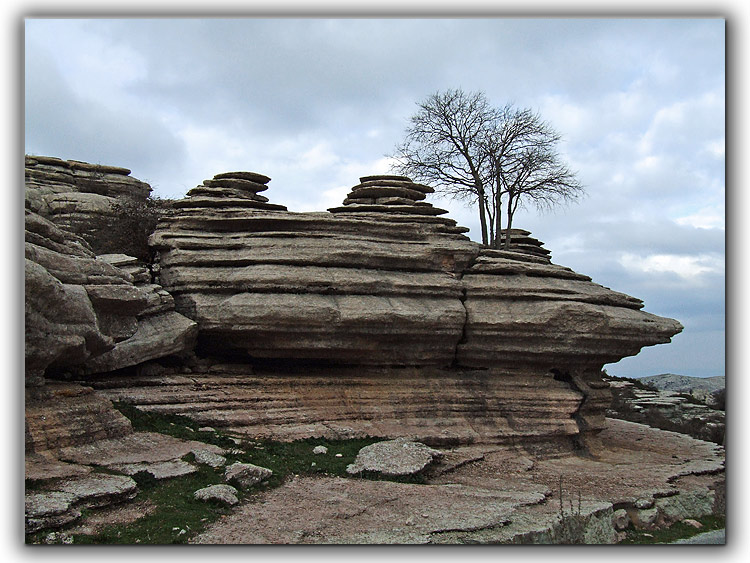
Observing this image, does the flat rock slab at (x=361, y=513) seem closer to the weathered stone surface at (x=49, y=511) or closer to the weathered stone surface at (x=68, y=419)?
the weathered stone surface at (x=49, y=511)

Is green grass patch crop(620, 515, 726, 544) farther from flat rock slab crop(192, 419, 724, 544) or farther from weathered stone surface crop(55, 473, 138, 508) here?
weathered stone surface crop(55, 473, 138, 508)

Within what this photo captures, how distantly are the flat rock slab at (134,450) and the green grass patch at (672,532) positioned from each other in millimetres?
7514

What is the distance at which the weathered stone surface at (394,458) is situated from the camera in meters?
12.7

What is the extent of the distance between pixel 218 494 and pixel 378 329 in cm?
689

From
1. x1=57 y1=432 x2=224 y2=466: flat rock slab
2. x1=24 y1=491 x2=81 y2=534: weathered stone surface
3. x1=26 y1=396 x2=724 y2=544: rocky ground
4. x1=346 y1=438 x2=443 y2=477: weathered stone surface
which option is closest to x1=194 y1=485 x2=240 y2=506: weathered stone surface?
x1=26 y1=396 x2=724 y2=544: rocky ground

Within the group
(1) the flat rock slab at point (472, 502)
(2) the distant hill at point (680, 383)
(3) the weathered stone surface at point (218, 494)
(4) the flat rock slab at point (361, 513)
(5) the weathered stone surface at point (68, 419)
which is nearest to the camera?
(4) the flat rock slab at point (361, 513)

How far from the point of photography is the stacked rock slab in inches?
624

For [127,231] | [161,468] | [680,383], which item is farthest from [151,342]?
[680,383]

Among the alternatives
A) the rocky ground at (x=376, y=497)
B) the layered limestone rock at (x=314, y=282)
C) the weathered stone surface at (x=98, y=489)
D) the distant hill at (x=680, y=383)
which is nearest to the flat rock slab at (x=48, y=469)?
the rocky ground at (x=376, y=497)

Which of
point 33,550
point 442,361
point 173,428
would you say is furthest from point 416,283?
point 33,550

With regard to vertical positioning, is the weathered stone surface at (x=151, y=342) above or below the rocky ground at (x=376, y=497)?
above

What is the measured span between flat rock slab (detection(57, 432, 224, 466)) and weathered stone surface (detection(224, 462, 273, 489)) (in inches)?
46.1
